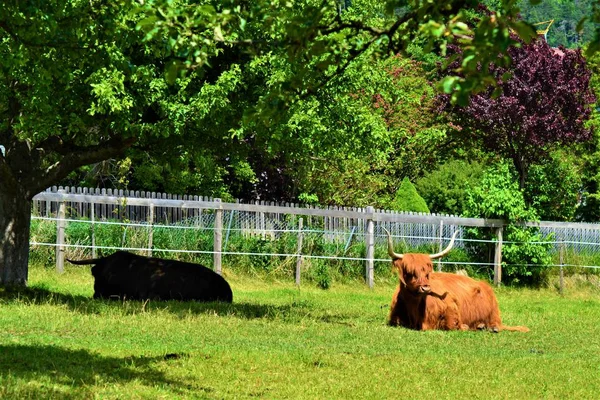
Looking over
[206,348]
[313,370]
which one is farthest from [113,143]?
[313,370]

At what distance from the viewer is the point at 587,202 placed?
3831cm

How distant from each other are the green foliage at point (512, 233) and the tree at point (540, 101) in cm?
424

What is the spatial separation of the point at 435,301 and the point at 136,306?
4526 millimetres

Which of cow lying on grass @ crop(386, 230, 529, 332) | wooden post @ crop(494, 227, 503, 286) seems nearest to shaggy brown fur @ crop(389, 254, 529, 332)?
cow lying on grass @ crop(386, 230, 529, 332)

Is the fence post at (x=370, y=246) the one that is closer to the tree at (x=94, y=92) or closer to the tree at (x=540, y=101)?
the tree at (x=94, y=92)

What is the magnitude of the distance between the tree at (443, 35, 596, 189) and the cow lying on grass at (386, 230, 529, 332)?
15.5 metres

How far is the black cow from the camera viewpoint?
17.2 metres

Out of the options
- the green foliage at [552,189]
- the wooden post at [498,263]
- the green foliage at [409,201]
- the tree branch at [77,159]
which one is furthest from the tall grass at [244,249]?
the green foliage at [552,189]

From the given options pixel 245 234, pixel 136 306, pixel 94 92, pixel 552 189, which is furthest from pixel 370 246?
pixel 94 92

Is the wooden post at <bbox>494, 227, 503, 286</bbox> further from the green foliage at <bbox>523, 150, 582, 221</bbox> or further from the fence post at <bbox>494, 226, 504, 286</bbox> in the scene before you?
the green foliage at <bbox>523, 150, 582, 221</bbox>

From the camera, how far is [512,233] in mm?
26328

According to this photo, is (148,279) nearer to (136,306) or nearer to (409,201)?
(136,306)

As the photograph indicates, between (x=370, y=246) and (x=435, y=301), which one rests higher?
(x=370, y=246)

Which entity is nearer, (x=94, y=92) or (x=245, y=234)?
(x=94, y=92)
